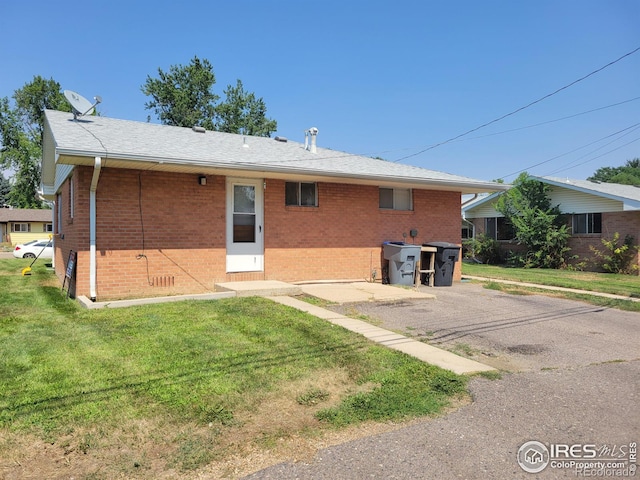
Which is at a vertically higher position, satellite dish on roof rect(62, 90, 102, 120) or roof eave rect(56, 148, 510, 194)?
satellite dish on roof rect(62, 90, 102, 120)

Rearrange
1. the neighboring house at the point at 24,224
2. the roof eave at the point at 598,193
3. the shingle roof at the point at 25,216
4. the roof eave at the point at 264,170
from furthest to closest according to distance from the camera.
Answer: the shingle roof at the point at 25,216 < the neighboring house at the point at 24,224 < the roof eave at the point at 598,193 < the roof eave at the point at 264,170

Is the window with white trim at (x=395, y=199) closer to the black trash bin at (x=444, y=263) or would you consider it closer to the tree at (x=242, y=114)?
the black trash bin at (x=444, y=263)

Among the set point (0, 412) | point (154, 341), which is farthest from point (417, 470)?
point (154, 341)

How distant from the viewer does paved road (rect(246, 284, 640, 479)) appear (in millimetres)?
2934

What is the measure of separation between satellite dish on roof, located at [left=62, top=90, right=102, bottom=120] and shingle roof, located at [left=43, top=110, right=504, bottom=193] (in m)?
0.20

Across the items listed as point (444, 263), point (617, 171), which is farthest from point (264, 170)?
point (617, 171)

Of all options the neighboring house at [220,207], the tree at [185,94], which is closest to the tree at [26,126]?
the tree at [185,94]

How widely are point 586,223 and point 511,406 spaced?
19.7 meters

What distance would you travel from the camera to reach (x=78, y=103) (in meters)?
11.0

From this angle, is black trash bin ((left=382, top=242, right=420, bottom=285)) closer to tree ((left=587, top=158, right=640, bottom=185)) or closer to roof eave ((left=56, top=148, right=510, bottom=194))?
roof eave ((left=56, top=148, right=510, bottom=194))

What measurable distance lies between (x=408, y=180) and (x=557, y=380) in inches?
301

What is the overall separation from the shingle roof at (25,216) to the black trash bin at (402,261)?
154ft

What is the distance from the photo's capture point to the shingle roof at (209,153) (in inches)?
337

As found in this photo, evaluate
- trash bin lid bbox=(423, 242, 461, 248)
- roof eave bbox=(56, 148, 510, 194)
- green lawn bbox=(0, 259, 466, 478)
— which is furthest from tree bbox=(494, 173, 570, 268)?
green lawn bbox=(0, 259, 466, 478)
